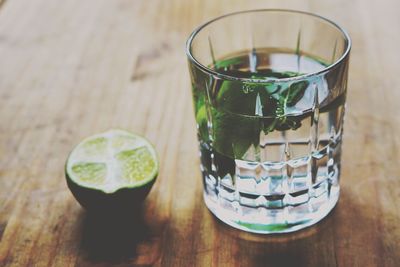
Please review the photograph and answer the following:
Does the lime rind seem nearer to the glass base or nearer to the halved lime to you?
the halved lime

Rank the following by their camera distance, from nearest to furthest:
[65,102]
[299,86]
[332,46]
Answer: [299,86] → [332,46] → [65,102]

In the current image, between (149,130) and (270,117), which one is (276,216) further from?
(149,130)

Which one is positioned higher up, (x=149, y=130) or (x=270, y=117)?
(x=270, y=117)

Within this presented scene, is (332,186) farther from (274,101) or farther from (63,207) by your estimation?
(63,207)

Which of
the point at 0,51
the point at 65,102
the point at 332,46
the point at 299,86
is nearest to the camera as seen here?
the point at 299,86

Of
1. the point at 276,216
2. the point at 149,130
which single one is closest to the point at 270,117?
the point at 276,216

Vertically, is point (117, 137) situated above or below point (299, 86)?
below

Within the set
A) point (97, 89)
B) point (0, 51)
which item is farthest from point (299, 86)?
point (0, 51)
